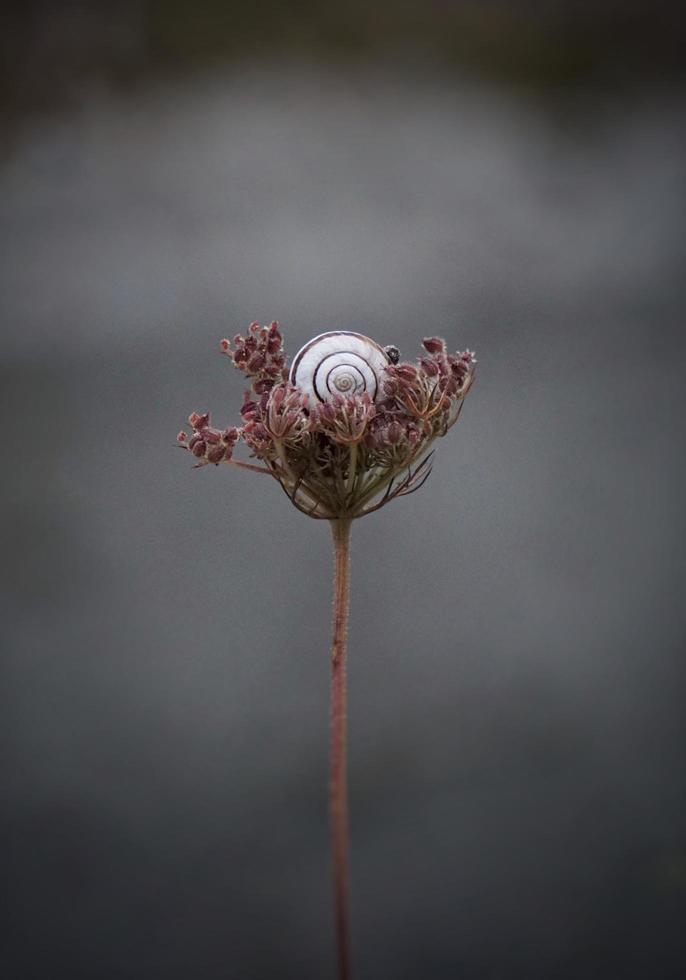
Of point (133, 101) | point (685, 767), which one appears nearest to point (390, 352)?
point (685, 767)

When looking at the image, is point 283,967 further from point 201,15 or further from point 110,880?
point 201,15

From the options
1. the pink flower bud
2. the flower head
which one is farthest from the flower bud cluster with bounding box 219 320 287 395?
the pink flower bud

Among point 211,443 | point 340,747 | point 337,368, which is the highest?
point 337,368

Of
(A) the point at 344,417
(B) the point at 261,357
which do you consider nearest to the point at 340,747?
(A) the point at 344,417

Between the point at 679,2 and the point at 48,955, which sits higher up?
the point at 679,2

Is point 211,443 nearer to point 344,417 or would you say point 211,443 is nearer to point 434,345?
point 344,417

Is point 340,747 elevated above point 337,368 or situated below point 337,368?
below
